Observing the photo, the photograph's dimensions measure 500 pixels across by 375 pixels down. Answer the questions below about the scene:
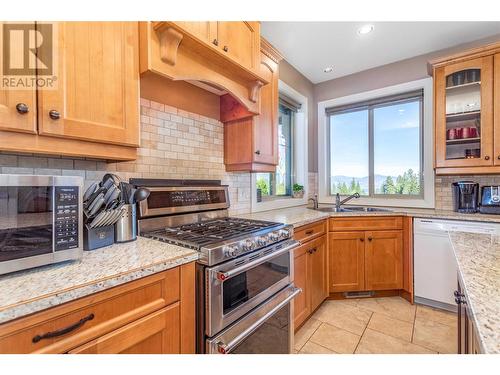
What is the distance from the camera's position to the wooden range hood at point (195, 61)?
1.26 m

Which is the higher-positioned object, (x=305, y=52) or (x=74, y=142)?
(x=305, y=52)

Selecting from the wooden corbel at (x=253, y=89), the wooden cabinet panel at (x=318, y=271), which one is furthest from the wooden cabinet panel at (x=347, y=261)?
the wooden corbel at (x=253, y=89)

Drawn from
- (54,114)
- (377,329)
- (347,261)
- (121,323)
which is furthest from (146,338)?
(347,261)

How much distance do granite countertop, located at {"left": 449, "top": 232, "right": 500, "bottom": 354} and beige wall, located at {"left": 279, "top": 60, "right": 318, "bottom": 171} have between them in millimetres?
2451

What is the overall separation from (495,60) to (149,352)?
3.48m

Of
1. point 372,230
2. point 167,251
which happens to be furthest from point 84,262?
point 372,230

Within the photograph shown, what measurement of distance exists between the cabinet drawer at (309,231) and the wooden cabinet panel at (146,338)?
1.17 metres

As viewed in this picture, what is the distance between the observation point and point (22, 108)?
896 millimetres

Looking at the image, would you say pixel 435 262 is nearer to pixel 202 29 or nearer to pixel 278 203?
pixel 278 203

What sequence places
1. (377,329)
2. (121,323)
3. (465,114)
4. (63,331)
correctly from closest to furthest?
(63,331), (121,323), (377,329), (465,114)

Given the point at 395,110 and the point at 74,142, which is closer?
the point at 74,142

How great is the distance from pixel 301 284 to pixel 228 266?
1082mm
